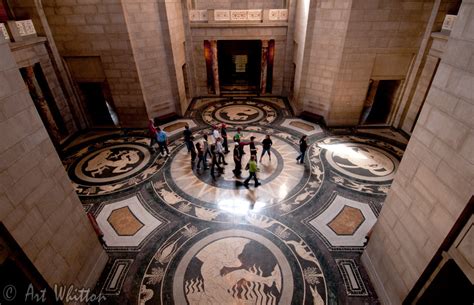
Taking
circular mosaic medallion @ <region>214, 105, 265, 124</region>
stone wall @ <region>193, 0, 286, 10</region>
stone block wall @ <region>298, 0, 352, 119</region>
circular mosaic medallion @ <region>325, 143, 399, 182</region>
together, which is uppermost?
stone wall @ <region>193, 0, 286, 10</region>

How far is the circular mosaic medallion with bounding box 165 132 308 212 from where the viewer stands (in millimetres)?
8352

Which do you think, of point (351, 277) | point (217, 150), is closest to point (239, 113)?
point (217, 150)

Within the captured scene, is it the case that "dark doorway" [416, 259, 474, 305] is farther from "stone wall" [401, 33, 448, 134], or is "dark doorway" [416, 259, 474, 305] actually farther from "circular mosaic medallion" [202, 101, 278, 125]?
"circular mosaic medallion" [202, 101, 278, 125]

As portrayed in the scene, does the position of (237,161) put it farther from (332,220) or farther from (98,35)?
(98,35)

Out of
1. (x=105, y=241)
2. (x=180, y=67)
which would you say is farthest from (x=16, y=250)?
(x=180, y=67)

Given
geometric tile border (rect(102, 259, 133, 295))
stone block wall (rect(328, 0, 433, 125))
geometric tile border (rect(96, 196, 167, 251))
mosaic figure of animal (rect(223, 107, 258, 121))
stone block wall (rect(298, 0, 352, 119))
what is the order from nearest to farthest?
geometric tile border (rect(102, 259, 133, 295)) < geometric tile border (rect(96, 196, 167, 251)) < stone block wall (rect(328, 0, 433, 125)) < stone block wall (rect(298, 0, 352, 119)) < mosaic figure of animal (rect(223, 107, 258, 121))

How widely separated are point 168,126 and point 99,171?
4.33 meters

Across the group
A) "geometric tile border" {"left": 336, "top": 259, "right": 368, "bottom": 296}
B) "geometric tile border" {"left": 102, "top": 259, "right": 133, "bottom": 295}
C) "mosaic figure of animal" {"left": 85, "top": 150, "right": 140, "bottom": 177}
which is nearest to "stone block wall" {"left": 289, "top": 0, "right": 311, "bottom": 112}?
"mosaic figure of animal" {"left": 85, "top": 150, "right": 140, "bottom": 177}

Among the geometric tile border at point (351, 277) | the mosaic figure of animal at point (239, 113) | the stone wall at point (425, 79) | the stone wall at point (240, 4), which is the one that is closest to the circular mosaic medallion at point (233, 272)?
the geometric tile border at point (351, 277)

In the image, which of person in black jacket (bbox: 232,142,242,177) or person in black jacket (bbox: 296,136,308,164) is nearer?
person in black jacket (bbox: 232,142,242,177)

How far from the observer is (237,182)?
29.9ft

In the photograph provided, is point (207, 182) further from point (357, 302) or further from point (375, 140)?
point (375, 140)

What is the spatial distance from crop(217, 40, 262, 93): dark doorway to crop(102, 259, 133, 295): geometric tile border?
14.0 m

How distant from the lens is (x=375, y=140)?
11883 millimetres
